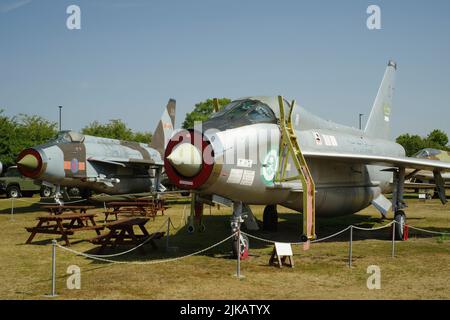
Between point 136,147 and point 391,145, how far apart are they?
14.0 meters

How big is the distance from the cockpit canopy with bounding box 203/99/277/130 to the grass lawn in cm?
296

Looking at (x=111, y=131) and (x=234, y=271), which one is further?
(x=111, y=131)

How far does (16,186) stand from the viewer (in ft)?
105

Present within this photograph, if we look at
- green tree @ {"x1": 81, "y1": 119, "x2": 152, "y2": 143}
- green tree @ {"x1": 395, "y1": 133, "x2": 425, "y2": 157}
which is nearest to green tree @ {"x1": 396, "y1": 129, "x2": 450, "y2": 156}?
green tree @ {"x1": 395, "y1": 133, "x2": 425, "y2": 157}

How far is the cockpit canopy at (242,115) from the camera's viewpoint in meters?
9.91

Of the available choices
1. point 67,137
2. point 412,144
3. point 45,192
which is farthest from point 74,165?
point 412,144

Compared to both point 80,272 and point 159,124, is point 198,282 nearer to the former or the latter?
point 80,272

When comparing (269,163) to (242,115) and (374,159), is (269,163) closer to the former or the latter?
(242,115)

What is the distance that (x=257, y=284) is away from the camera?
800 cm

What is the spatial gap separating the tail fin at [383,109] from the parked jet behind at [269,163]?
9.92ft

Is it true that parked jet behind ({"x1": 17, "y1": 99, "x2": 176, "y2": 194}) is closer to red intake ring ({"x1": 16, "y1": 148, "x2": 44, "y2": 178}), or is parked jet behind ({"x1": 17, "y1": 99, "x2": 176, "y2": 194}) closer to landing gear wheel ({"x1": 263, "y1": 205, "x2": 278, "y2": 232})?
red intake ring ({"x1": 16, "y1": 148, "x2": 44, "y2": 178})

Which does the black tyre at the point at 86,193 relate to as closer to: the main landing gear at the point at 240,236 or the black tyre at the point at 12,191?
the black tyre at the point at 12,191

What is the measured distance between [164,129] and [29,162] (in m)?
11.9

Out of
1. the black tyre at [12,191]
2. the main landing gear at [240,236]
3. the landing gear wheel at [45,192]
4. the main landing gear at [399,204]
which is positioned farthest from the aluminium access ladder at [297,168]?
the black tyre at [12,191]
